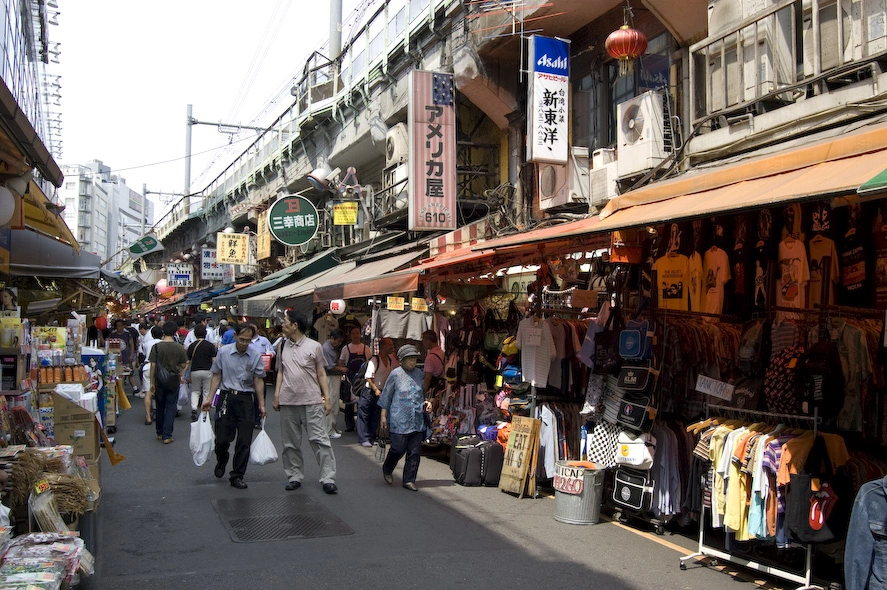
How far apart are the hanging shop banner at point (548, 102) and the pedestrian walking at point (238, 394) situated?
5.62 meters

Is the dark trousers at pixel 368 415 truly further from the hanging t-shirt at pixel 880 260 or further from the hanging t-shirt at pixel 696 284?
the hanging t-shirt at pixel 880 260

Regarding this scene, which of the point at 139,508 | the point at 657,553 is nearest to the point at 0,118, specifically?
the point at 139,508

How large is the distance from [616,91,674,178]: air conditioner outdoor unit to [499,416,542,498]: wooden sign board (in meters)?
4.34

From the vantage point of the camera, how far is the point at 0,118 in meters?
5.71

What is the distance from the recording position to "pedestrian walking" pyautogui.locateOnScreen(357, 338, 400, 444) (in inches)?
457

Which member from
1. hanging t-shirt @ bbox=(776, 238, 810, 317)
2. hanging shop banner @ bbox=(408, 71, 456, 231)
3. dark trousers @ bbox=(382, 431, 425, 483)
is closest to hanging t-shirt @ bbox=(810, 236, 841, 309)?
hanging t-shirt @ bbox=(776, 238, 810, 317)

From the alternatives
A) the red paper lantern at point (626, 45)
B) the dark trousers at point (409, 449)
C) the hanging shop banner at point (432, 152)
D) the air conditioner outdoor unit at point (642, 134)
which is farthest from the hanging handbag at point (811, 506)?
the hanging shop banner at point (432, 152)

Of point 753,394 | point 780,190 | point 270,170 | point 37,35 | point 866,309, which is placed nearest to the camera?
point 780,190

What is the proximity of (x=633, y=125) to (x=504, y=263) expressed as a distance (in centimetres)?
305

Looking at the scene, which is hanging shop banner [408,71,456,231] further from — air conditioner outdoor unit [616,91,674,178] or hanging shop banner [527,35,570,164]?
air conditioner outdoor unit [616,91,674,178]

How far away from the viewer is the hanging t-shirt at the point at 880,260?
5871mm

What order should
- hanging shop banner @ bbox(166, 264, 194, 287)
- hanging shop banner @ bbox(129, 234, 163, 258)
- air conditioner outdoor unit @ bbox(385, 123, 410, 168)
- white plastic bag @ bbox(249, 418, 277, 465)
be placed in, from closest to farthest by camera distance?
white plastic bag @ bbox(249, 418, 277, 465), air conditioner outdoor unit @ bbox(385, 123, 410, 168), hanging shop banner @ bbox(129, 234, 163, 258), hanging shop banner @ bbox(166, 264, 194, 287)

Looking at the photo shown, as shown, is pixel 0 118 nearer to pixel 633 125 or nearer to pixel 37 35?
pixel 633 125

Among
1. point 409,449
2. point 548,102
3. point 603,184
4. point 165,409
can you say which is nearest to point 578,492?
point 409,449
